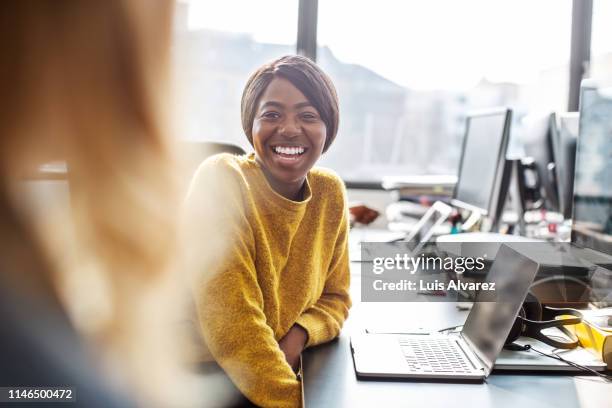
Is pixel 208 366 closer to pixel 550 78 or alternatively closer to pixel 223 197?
pixel 223 197

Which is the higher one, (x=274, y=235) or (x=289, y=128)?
(x=289, y=128)

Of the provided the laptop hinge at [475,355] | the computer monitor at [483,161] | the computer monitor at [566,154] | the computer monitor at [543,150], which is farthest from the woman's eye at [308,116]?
the computer monitor at [543,150]

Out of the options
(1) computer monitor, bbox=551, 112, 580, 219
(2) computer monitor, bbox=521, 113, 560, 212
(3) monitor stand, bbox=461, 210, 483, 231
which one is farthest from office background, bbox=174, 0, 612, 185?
(3) monitor stand, bbox=461, 210, 483, 231

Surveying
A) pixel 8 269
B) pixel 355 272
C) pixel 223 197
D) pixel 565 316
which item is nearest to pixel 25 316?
pixel 8 269

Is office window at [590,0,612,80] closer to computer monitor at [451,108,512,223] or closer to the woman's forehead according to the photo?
computer monitor at [451,108,512,223]

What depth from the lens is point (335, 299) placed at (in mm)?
1131

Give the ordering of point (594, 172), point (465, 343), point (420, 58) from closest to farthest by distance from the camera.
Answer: point (465, 343) → point (594, 172) → point (420, 58)

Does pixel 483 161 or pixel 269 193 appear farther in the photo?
pixel 483 161

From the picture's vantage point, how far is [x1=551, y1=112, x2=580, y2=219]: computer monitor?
76.7 inches

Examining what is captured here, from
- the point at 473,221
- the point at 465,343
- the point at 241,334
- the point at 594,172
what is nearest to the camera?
the point at 241,334

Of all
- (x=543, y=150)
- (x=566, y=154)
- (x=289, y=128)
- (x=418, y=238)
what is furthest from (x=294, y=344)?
(x=543, y=150)

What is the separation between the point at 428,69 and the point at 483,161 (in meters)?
1.95

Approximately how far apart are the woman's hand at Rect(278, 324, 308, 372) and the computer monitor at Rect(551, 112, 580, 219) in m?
1.26

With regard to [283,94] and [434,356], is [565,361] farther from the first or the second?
[283,94]
